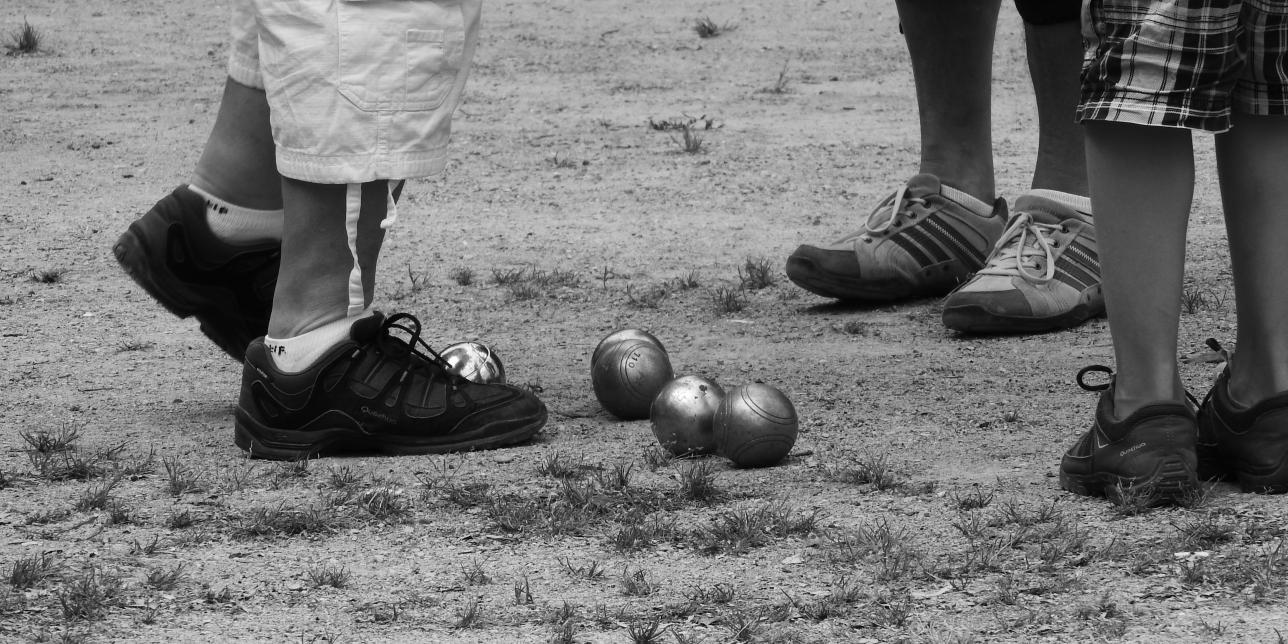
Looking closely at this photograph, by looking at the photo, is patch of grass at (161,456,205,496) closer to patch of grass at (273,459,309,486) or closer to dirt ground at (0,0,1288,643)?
dirt ground at (0,0,1288,643)

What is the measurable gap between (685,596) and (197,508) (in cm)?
114

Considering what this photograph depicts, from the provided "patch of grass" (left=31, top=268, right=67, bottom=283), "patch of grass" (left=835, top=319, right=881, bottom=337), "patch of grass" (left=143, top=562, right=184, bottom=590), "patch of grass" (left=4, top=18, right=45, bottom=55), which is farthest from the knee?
"patch of grass" (left=4, top=18, right=45, bottom=55)

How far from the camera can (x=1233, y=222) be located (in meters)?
3.13

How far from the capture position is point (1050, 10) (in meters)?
4.86

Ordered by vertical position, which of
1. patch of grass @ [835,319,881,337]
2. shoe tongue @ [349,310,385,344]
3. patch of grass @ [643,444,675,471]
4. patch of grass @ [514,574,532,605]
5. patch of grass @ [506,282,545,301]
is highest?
→ shoe tongue @ [349,310,385,344]

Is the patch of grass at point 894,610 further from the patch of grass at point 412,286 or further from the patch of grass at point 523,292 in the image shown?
the patch of grass at point 412,286

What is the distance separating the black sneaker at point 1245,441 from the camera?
3057 millimetres

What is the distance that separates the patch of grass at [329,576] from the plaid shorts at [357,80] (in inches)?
35.9

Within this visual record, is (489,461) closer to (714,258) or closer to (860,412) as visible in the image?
(860,412)

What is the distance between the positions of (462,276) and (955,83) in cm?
186

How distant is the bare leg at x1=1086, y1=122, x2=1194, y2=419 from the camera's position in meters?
3.01

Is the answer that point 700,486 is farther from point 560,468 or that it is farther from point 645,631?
point 645,631

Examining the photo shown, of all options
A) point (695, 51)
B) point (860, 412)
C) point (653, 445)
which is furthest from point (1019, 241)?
point (695, 51)

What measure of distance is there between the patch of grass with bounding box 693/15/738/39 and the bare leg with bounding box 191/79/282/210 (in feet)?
24.5
